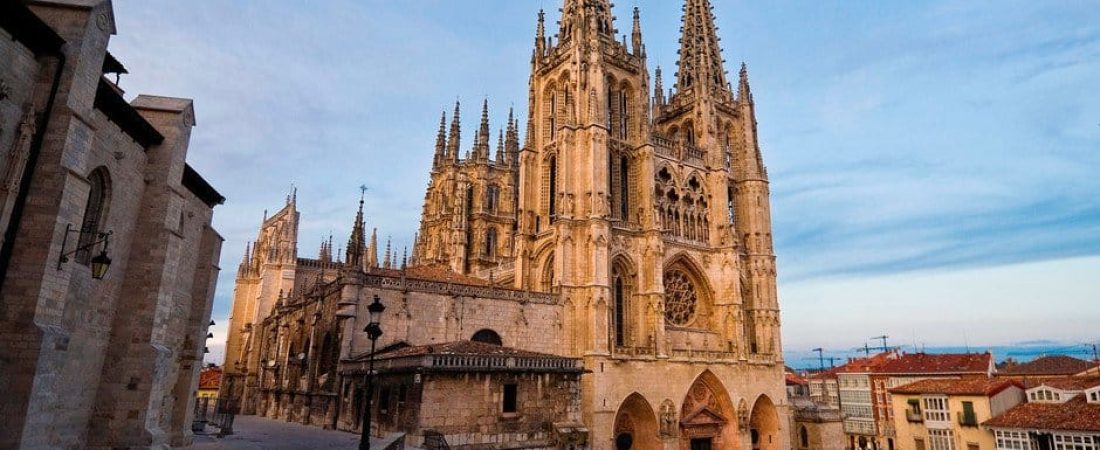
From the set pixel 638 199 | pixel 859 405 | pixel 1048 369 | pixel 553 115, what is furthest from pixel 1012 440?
pixel 553 115

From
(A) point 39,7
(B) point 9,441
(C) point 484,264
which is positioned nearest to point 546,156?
(C) point 484,264

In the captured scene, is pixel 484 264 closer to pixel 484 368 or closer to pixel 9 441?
pixel 484 368

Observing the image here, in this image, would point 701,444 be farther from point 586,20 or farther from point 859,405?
point 859,405

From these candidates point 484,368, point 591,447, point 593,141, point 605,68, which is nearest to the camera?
point 484,368

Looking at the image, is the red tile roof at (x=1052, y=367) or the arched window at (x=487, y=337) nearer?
the arched window at (x=487, y=337)

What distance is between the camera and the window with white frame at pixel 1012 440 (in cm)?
3256

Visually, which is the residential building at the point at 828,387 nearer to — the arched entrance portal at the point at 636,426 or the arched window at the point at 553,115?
the arched entrance portal at the point at 636,426

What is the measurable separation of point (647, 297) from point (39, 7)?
26.7 meters

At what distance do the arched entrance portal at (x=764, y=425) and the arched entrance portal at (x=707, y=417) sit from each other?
93.5 inches

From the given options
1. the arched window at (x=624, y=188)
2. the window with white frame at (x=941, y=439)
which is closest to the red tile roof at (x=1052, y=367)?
the window with white frame at (x=941, y=439)

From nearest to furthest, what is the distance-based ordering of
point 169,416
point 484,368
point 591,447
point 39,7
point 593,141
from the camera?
point 39,7, point 169,416, point 484,368, point 591,447, point 593,141

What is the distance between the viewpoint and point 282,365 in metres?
32.8

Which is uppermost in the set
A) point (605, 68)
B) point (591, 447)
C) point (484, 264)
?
point (605, 68)

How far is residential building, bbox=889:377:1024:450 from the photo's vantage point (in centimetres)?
3594
